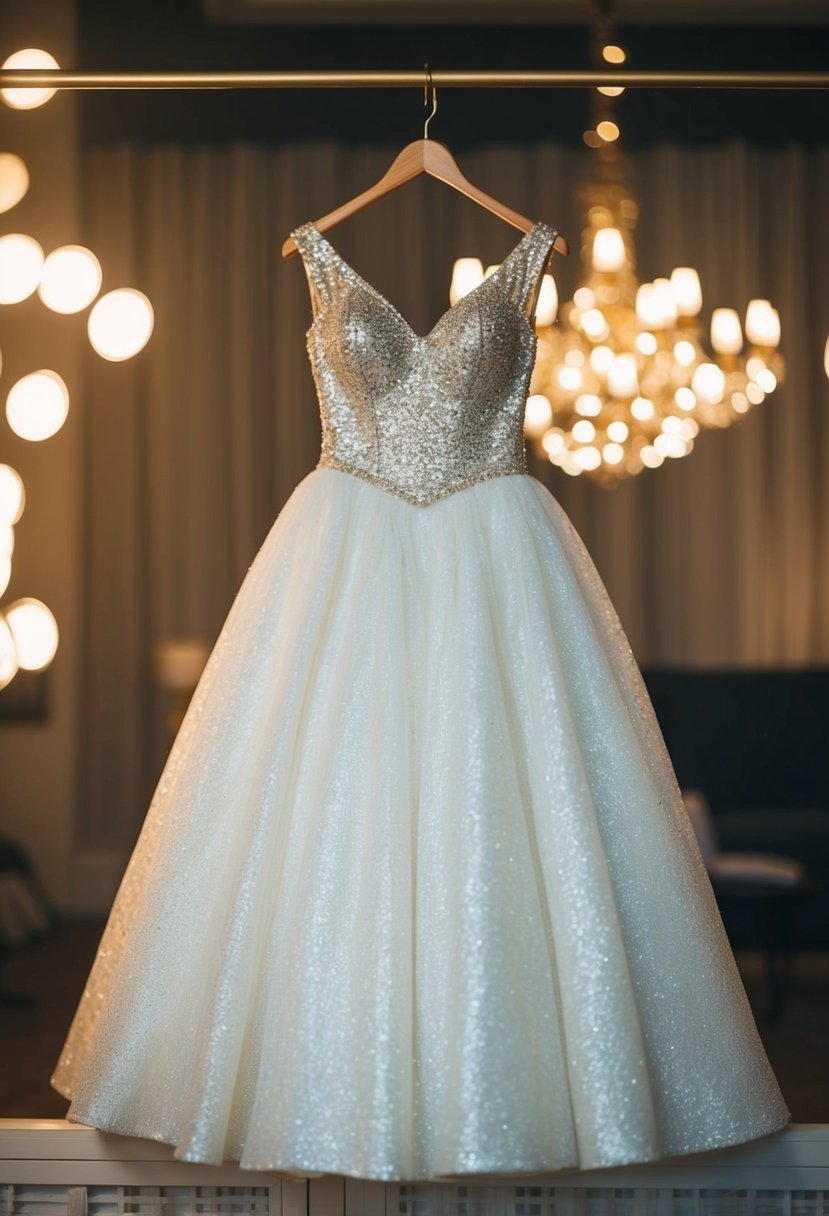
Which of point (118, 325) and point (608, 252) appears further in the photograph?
point (118, 325)

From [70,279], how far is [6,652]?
1.37 metres

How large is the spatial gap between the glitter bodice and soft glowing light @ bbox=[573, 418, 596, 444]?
80.8 inches

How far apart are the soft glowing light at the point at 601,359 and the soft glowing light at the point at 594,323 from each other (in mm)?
42

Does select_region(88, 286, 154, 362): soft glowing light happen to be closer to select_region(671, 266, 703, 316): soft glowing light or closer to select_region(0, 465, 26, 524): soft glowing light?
select_region(0, 465, 26, 524): soft glowing light

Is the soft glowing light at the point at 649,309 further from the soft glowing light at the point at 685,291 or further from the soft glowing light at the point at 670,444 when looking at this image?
the soft glowing light at the point at 670,444

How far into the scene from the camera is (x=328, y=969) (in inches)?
54.4

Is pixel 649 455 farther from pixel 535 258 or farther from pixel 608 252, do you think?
pixel 535 258

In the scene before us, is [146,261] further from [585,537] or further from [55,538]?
[585,537]

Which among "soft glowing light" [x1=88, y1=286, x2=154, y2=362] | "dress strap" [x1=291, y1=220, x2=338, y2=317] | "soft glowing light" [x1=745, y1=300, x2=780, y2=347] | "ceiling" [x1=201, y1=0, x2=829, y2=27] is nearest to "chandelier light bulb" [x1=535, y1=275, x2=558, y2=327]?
"soft glowing light" [x1=745, y1=300, x2=780, y2=347]

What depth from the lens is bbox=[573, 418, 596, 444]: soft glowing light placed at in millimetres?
3785

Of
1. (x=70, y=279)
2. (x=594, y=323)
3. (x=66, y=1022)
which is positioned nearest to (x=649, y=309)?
(x=594, y=323)

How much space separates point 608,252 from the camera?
145 inches

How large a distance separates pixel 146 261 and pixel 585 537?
7.41 feet

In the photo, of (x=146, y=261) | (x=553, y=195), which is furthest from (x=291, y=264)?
(x=553, y=195)
